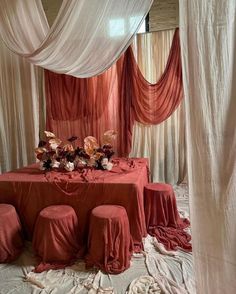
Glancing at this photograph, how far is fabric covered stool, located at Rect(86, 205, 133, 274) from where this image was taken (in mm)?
1986

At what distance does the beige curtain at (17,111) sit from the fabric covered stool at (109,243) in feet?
7.74

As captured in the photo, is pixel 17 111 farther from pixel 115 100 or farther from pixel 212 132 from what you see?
pixel 212 132

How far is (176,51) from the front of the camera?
12.1 feet

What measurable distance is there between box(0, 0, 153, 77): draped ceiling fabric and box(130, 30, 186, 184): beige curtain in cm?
166

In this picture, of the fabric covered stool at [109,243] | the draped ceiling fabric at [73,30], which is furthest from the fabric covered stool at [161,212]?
the draped ceiling fabric at [73,30]

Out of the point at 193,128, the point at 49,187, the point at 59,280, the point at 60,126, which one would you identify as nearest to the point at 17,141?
the point at 60,126

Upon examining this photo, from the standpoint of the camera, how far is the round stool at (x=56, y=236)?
6.72 ft

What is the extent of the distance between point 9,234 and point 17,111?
2.27 meters

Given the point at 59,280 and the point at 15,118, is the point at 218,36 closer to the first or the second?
the point at 59,280

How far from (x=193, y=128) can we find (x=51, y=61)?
1834mm

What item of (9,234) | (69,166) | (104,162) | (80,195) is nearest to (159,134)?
(104,162)

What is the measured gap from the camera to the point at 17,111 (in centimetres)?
392

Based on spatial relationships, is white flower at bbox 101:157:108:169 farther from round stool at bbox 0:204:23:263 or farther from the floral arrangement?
round stool at bbox 0:204:23:263

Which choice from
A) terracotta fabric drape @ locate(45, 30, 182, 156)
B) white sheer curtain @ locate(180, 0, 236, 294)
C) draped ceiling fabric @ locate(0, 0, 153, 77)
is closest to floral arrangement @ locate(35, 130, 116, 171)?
draped ceiling fabric @ locate(0, 0, 153, 77)
